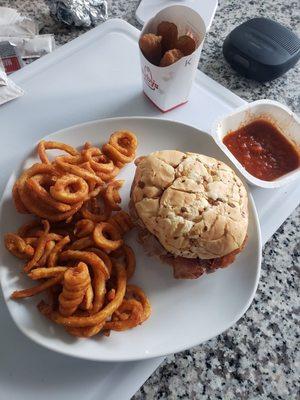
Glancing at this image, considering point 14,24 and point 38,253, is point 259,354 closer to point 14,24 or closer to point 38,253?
point 38,253

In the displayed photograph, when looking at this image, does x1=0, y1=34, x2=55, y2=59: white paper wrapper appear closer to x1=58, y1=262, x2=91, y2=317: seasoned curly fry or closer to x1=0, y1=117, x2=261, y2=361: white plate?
x1=0, y1=117, x2=261, y2=361: white plate

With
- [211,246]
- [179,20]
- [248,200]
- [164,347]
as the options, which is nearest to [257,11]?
[179,20]

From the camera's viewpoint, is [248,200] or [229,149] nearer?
[248,200]

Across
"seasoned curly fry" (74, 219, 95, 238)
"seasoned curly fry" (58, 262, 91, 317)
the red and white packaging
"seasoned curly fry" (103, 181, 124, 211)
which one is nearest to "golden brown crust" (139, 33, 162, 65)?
the red and white packaging

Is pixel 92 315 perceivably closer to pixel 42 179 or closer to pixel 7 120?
pixel 42 179

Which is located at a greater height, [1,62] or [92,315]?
[1,62]

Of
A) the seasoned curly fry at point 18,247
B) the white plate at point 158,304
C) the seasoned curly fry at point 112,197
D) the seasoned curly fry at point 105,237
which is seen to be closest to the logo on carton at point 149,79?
the white plate at point 158,304

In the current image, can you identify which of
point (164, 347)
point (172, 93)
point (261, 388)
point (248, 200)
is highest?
point (172, 93)
